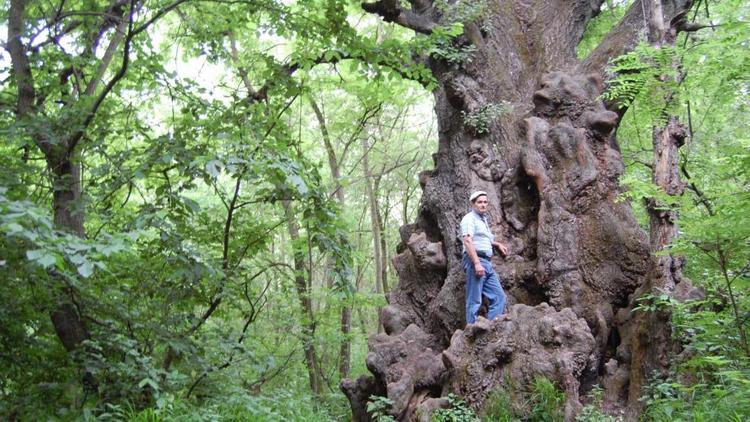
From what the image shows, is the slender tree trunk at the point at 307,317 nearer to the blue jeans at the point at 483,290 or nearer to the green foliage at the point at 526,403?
the blue jeans at the point at 483,290

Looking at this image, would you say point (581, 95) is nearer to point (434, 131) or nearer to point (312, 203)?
point (312, 203)

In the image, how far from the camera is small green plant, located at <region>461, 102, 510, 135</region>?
7.90 meters

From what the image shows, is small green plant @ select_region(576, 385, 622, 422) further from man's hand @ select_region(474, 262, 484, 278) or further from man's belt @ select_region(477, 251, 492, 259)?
man's belt @ select_region(477, 251, 492, 259)

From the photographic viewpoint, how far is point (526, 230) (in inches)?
297

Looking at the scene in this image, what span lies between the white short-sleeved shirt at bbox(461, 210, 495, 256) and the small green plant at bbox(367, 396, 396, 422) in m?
1.96

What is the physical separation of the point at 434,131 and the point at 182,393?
1177 cm

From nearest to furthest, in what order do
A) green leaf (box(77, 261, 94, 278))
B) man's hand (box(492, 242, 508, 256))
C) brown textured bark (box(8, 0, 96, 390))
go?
green leaf (box(77, 261, 94, 278)), brown textured bark (box(8, 0, 96, 390)), man's hand (box(492, 242, 508, 256))

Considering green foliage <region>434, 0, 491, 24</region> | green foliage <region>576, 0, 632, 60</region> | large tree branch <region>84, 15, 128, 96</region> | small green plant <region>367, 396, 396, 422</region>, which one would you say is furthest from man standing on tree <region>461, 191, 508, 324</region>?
green foliage <region>576, 0, 632, 60</region>

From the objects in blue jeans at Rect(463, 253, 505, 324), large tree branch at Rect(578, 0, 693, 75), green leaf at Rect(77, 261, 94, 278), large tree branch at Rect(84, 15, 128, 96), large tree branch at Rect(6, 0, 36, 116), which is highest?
large tree branch at Rect(578, 0, 693, 75)

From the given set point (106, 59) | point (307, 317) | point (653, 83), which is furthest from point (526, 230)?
point (106, 59)

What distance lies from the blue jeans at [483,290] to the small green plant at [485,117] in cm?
195

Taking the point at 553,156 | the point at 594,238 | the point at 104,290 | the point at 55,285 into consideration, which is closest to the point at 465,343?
the point at 594,238

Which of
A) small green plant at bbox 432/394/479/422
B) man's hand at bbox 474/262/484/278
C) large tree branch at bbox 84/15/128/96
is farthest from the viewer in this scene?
man's hand at bbox 474/262/484/278

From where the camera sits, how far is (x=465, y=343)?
6191 mm
